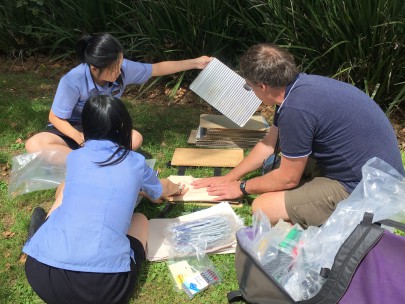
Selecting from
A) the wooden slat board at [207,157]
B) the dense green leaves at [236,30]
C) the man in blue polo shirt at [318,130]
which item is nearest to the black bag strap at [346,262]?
the man in blue polo shirt at [318,130]

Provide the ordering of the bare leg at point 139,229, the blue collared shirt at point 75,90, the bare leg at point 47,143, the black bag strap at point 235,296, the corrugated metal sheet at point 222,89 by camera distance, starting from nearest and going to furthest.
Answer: the black bag strap at point 235,296, the bare leg at point 139,229, the blue collared shirt at point 75,90, the bare leg at point 47,143, the corrugated metal sheet at point 222,89

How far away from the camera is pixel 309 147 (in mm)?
2221

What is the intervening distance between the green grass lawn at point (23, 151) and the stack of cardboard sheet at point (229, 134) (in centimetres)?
24

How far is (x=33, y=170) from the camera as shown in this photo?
293 centimetres

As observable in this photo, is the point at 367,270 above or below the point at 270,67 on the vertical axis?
below

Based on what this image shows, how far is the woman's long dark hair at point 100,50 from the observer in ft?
8.52

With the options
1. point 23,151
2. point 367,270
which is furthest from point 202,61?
point 367,270

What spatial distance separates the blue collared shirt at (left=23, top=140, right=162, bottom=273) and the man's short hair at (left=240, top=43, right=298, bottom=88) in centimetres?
78

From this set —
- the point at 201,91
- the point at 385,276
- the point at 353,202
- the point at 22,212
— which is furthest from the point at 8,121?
the point at 385,276

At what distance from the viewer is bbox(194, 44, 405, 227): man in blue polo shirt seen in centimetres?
215

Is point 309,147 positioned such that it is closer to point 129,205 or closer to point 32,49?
point 129,205

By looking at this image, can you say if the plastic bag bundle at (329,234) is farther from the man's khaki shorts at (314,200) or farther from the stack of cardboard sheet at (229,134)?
the stack of cardboard sheet at (229,134)

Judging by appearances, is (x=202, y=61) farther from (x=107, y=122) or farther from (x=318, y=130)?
(x=107, y=122)

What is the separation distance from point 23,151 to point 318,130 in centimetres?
240
